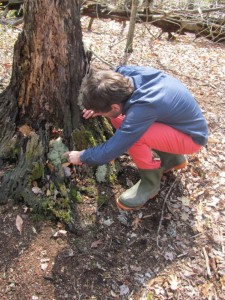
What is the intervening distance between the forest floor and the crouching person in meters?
0.22

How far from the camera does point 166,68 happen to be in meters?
5.39

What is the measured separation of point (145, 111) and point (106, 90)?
0.30m

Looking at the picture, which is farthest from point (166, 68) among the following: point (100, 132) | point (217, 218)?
point (217, 218)

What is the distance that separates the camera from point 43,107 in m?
2.68

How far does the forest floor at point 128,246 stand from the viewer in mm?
2199

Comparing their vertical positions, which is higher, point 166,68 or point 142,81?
point 142,81

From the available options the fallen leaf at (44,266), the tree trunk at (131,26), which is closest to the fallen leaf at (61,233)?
the fallen leaf at (44,266)

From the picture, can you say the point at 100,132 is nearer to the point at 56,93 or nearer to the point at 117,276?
the point at 56,93

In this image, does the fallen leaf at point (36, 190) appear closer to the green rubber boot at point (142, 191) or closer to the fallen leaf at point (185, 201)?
the green rubber boot at point (142, 191)

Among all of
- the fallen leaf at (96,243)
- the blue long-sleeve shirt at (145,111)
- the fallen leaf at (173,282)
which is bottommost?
the fallen leaf at (173,282)

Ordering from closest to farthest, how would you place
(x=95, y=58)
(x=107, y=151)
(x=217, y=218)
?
(x=107, y=151) → (x=217, y=218) → (x=95, y=58)

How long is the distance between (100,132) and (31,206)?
911mm

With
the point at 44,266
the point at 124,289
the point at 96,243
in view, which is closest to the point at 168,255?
the point at 124,289

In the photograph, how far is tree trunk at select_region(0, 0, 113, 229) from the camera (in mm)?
2439
